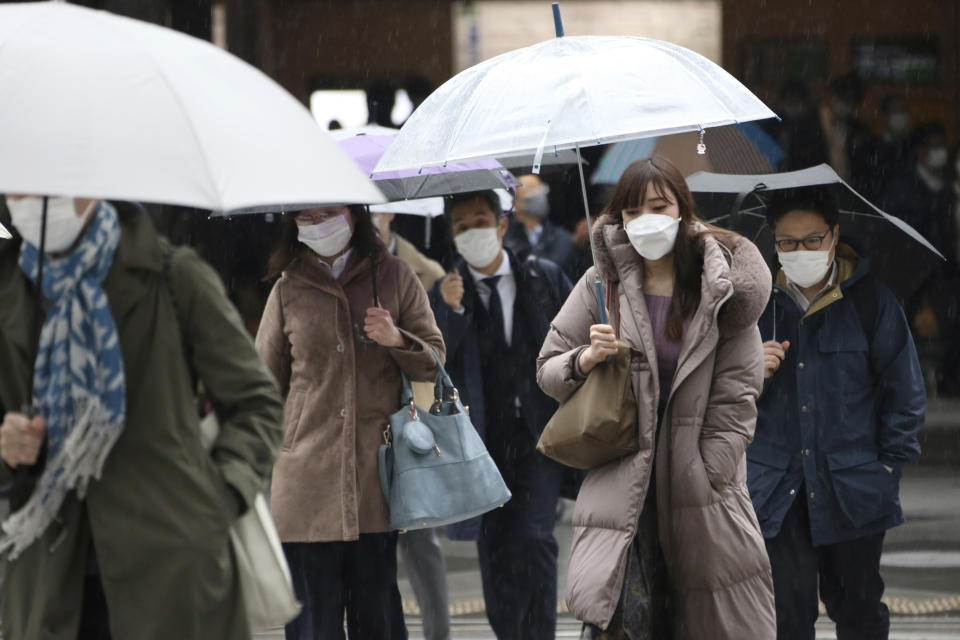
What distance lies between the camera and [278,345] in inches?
216

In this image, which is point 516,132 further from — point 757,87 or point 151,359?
point 757,87

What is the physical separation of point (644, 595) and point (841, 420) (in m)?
1.17

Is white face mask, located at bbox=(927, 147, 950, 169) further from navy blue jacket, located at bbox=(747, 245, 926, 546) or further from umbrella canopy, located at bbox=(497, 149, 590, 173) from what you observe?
navy blue jacket, located at bbox=(747, 245, 926, 546)

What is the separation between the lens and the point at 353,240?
554 centimetres

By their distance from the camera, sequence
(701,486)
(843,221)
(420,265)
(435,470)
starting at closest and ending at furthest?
1. (701,486)
2. (435,470)
3. (843,221)
4. (420,265)

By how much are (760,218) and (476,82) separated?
1550 mm

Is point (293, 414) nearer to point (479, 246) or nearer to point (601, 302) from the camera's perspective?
point (601, 302)

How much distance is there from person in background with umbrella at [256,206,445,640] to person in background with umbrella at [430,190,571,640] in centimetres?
84

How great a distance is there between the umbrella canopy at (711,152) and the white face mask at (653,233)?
777 millimetres

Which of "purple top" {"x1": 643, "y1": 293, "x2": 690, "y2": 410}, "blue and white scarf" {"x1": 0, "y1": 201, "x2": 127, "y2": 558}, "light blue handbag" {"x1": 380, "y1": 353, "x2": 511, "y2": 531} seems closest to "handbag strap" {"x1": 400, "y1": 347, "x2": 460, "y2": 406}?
"light blue handbag" {"x1": 380, "y1": 353, "x2": 511, "y2": 531}

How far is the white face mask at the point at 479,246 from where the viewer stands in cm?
654

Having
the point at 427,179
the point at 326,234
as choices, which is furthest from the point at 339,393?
the point at 427,179

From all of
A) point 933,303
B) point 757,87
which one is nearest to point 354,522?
point 933,303

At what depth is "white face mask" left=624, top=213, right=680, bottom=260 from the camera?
15.8ft
